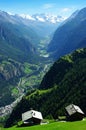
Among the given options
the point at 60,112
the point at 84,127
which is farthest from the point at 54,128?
the point at 60,112

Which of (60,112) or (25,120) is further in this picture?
(60,112)

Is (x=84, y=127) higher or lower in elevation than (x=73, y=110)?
lower

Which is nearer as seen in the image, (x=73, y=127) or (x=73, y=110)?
(x=73, y=127)

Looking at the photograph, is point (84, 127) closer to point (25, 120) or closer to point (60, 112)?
point (25, 120)

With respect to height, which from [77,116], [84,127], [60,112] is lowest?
[84,127]

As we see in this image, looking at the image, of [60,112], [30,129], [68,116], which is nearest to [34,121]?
[68,116]

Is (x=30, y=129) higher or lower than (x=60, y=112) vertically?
lower

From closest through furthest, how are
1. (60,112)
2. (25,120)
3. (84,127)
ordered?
(84,127) < (25,120) < (60,112)

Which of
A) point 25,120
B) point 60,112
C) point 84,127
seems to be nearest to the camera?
point 84,127

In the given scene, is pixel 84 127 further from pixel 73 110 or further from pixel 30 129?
pixel 73 110
